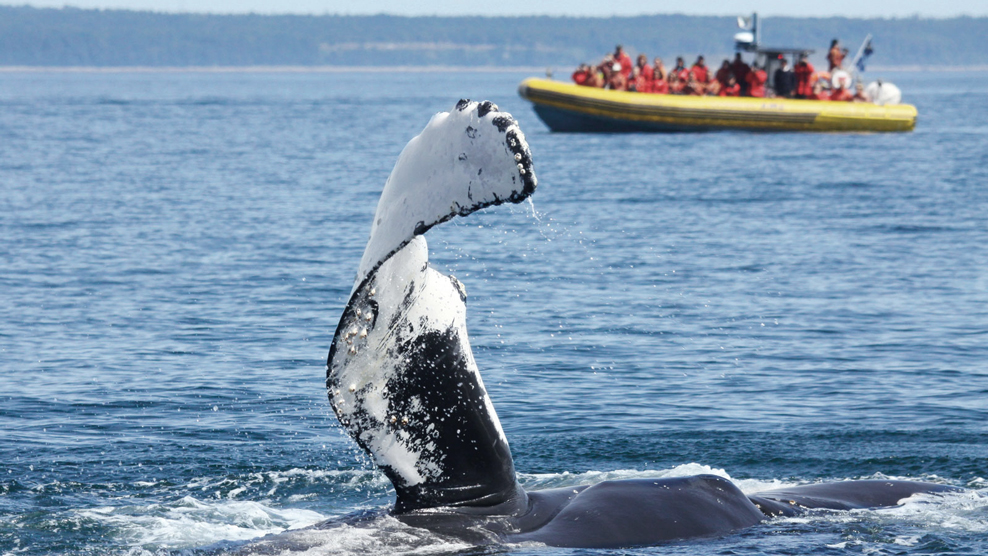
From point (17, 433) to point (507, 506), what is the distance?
17.0 ft

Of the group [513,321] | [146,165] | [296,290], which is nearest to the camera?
[513,321]

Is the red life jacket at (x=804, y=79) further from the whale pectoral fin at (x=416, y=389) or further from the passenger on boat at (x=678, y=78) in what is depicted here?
the whale pectoral fin at (x=416, y=389)

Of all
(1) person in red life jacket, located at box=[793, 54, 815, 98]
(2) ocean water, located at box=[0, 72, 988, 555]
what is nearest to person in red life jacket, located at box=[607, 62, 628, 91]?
(1) person in red life jacket, located at box=[793, 54, 815, 98]

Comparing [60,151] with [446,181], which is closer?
[446,181]

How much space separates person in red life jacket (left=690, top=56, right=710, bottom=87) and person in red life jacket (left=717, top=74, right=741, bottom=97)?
2.13 feet

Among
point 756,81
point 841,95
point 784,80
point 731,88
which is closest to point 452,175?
point 756,81

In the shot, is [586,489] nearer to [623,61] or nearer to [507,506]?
[507,506]

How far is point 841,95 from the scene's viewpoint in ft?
144

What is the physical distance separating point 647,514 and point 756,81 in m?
38.6

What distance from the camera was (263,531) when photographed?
739cm

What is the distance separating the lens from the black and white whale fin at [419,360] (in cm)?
532

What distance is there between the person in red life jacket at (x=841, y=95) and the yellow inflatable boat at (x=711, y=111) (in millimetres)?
615

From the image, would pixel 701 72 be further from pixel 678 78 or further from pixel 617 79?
pixel 617 79

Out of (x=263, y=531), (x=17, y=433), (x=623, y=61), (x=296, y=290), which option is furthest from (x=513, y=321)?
(x=623, y=61)
